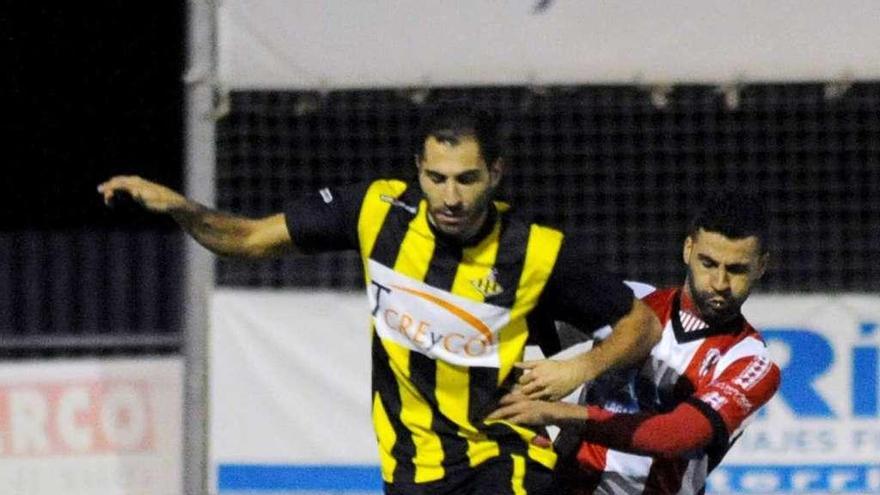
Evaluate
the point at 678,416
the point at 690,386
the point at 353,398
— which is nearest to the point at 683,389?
the point at 690,386

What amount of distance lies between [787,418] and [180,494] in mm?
2374

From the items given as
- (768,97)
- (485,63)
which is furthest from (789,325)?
(485,63)

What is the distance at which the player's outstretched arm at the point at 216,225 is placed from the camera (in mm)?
4523

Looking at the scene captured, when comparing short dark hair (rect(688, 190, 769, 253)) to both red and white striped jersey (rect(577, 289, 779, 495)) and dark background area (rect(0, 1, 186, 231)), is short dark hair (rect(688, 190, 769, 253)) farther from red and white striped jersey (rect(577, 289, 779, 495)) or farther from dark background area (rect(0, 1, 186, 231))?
dark background area (rect(0, 1, 186, 231))

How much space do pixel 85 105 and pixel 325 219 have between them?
590cm

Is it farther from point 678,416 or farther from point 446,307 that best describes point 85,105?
point 678,416

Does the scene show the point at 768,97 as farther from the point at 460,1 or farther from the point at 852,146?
the point at 460,1

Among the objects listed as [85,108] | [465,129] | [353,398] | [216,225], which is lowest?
[353,398]

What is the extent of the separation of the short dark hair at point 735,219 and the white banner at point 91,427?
3.39m

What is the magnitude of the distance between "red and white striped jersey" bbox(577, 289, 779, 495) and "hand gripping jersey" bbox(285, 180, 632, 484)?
0.30m

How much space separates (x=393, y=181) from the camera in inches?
191

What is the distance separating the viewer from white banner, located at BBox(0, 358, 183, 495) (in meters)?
7.63

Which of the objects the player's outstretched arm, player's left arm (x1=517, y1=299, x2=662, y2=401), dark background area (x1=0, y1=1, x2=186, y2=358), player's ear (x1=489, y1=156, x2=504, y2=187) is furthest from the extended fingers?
dark background area (x1=0, y1=1, x2=186, y2=358)

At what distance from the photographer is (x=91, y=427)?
766cm
